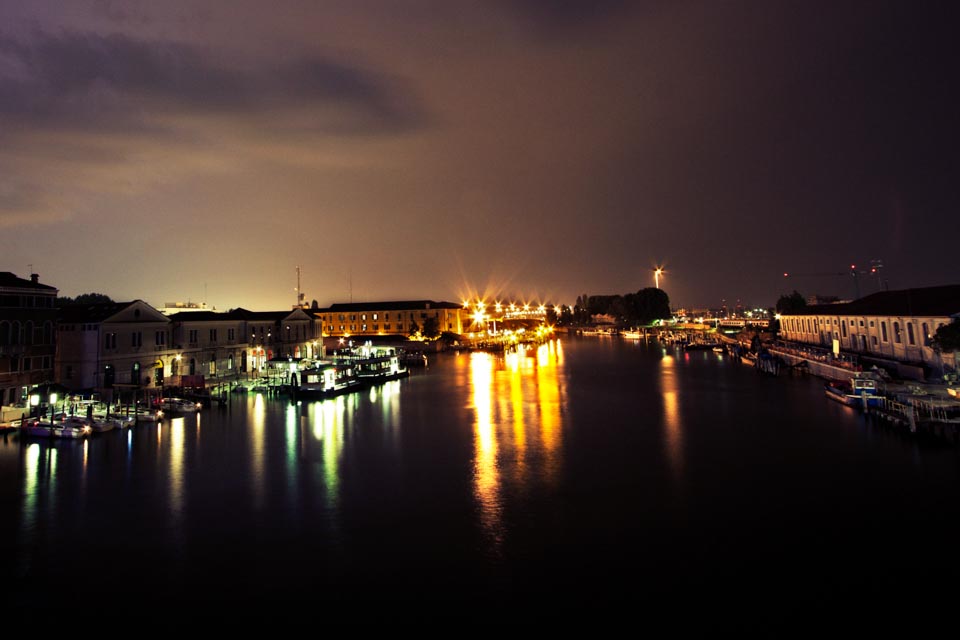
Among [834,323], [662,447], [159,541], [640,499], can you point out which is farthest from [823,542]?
[834,323]

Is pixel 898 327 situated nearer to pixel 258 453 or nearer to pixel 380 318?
pixel 258 453

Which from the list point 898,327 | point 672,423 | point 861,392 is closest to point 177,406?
point 672,423

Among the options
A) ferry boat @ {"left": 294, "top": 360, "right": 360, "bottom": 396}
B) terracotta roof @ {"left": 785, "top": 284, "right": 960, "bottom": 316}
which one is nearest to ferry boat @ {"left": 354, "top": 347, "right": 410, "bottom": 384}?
ferry boat @ {"left": 294, "top": 360, "right": 360, "bottom": 396}

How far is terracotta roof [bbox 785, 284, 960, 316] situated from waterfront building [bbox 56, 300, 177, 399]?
3831cm

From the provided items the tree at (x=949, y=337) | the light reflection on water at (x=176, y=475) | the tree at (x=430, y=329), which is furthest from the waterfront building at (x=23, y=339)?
the tree at (x=430, y=329)

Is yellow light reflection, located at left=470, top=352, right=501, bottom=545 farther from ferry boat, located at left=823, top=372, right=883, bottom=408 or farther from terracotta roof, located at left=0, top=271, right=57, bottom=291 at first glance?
terracotta roof, located at left=0, top=271, right=57, bottom=291

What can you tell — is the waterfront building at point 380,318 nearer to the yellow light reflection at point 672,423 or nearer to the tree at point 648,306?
the yellow light reflection at point 672,423

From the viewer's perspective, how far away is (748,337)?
6231cm

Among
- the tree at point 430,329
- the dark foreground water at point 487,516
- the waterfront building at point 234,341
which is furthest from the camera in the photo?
the tree at point 430,329

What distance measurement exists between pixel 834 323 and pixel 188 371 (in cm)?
4587

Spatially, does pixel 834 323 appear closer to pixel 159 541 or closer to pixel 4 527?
pixel 159 541

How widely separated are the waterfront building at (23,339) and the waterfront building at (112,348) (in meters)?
1.60

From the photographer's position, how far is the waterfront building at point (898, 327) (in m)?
23.5

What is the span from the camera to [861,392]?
2145cm
